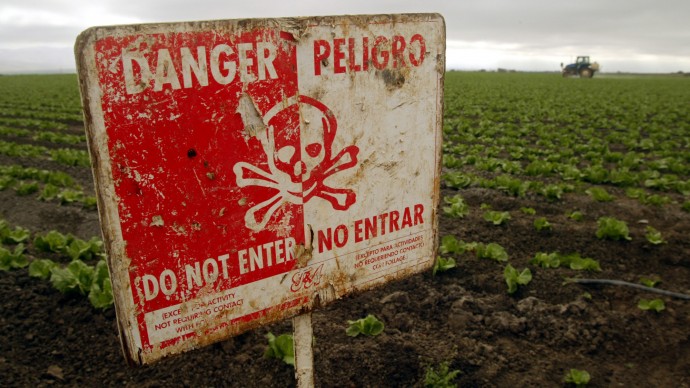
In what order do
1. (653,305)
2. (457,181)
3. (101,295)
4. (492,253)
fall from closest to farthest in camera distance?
1. (101,295)
2. (653,305)
3. (492,253)
4. (457,181)

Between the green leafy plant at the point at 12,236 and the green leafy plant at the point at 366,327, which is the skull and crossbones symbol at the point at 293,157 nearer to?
the green leafy plant at the point at 366,327

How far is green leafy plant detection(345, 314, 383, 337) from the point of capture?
12.0 ft

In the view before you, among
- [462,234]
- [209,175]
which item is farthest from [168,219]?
[462,234]

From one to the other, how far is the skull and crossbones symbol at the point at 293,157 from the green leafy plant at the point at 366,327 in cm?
203

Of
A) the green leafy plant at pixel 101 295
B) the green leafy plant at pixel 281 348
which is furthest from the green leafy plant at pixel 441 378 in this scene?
the green leafy plant at pixel 101 295

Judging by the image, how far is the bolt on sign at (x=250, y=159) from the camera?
1440mm

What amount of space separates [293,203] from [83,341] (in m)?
2.68

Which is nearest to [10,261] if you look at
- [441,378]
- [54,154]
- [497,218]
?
[441,378]

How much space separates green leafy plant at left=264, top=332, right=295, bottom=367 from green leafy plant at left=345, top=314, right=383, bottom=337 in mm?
502

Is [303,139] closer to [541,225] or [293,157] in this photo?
[293,157]

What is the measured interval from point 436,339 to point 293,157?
94.5 inches

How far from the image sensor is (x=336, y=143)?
1827 mm

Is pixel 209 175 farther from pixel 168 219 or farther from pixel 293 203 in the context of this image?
pixel 293 203

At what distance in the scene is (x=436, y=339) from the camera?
3660 mm
